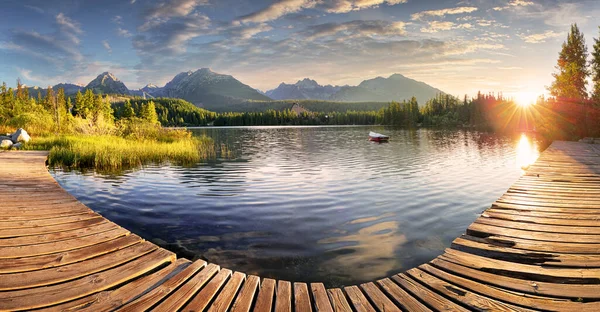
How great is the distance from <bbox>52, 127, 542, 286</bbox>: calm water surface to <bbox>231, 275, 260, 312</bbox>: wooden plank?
2.51 meters

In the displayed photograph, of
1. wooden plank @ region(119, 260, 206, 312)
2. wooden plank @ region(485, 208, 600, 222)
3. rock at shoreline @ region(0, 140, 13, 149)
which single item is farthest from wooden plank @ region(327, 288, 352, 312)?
rock at shoreline @ region(0, 140, 13, 149)

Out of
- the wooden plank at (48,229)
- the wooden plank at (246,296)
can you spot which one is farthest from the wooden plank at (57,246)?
the wooden plank at (246,296)

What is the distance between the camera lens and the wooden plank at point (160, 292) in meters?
4.34

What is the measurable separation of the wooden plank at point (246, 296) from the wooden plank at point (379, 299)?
1.69 metres

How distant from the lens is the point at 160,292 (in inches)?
186

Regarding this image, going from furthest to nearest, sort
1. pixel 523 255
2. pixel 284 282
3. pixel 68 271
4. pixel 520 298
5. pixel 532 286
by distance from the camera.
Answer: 1. pixel 523 255
2. pixel 68 271
3. pixel 284 282
4. pixel 532 286
5. pixel 520 298

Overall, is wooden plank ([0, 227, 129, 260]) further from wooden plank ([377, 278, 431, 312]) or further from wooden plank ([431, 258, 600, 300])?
wooden plank ([431, 258, 600, 300])

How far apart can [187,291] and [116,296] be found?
3.17 feet

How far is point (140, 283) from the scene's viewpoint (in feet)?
16.6

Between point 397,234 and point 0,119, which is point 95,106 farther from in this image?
point 397,234

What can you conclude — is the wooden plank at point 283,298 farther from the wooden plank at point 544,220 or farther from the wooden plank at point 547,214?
the wooden plank at point 547,214

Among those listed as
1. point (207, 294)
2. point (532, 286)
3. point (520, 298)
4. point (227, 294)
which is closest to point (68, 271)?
point (207, 294)

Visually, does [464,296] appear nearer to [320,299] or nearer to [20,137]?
[320,299]

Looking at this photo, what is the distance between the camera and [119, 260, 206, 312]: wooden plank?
4.34 m
